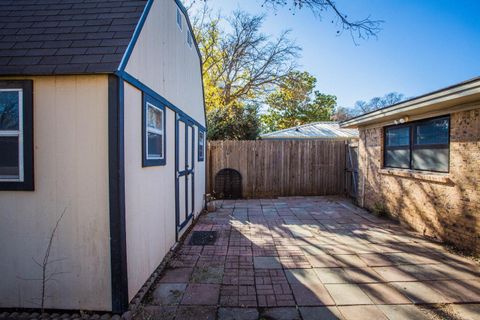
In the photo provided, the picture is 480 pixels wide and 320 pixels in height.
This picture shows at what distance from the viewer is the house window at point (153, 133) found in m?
3.21

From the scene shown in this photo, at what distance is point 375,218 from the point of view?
658cm

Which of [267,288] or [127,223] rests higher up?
[127,223]

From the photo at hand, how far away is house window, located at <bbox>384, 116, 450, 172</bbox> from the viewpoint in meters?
4.87

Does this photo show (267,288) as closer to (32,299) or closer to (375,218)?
(32,299)

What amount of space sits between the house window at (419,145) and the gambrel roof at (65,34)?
212 inches

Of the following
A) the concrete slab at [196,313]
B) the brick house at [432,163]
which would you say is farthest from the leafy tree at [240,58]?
the concrete slab at [196,313]

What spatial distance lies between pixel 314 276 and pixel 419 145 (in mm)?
3893

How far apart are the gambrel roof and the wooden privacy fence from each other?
648cm

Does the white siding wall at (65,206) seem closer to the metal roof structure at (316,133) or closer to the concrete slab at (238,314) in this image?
the concrete slab at (238,314)

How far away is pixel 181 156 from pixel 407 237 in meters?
4.67

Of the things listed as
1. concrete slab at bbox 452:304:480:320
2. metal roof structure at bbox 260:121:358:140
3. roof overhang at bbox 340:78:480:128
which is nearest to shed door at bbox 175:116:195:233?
concrete slab at bbox 452:304:480:320

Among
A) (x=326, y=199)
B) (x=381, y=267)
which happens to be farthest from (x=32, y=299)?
(x=326, y=199)

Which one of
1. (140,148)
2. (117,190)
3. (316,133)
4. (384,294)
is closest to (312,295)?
(384,294)

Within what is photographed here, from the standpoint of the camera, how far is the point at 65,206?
102 inches
